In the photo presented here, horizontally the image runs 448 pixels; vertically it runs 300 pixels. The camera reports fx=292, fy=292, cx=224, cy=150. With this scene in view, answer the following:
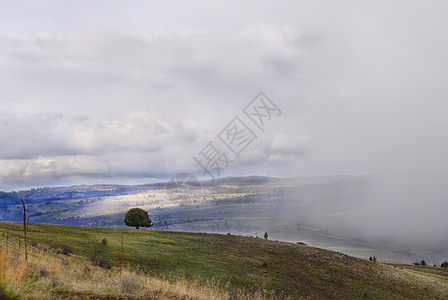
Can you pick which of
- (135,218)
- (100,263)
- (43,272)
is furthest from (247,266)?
(135,218)

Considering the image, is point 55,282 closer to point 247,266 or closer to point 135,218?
point 247,266

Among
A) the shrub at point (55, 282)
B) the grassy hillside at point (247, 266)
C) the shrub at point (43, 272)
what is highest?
the shrub at point (55, 282)

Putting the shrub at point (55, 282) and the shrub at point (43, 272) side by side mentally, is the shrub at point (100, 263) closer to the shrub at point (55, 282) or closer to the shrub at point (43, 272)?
the shrub at point (43, 272)

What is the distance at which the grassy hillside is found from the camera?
1091 inches

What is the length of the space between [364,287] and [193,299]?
3301 centimetres

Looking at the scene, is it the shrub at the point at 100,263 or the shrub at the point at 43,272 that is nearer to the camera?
the shrub at the point at 43,272

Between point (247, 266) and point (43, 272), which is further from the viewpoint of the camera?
point (247, 266)

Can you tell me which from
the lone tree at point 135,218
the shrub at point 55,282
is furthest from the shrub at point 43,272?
the lone tree at point 135,218

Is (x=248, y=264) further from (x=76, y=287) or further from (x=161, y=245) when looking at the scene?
(x=76, y=287)

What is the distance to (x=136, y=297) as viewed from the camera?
1056 cm

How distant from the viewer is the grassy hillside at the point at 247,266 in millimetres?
27703

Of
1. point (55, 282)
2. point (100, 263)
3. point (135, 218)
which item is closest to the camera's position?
point (55, 282)

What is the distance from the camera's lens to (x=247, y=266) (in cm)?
3506

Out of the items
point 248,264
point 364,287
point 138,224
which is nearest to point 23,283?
point 248,264
